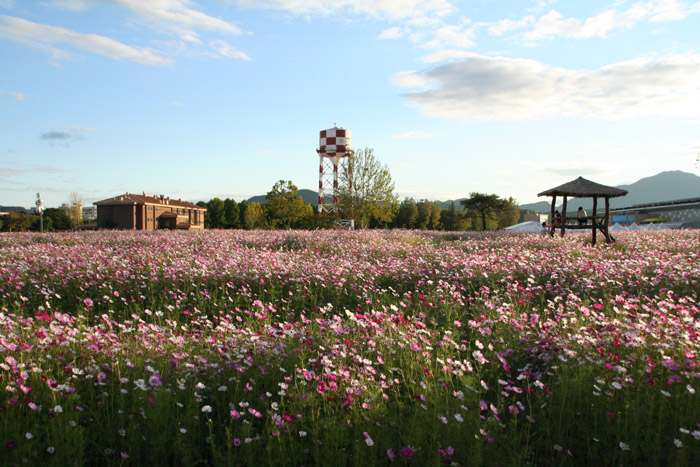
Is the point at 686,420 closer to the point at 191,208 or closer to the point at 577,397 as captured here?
the point at 577,397

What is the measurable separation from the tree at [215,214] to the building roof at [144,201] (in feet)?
6.24

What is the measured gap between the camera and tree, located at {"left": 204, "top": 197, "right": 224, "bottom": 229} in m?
85.1

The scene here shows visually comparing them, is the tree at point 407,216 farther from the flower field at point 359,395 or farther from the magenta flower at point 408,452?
the magenta flower at point 408,452

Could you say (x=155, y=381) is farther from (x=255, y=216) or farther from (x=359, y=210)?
(x=255, y=216)

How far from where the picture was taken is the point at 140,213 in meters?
71.9

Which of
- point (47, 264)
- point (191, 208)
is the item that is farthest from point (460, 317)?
point (191, 208)

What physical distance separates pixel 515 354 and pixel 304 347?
2.35 m

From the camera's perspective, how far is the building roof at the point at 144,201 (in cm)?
7200

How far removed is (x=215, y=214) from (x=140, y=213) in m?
16.4

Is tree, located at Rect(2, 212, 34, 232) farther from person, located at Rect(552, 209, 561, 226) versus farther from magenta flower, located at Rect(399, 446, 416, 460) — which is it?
magenta flower, located at Rect(399, 446, 416, 460)

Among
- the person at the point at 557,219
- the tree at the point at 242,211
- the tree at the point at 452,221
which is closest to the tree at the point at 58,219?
the tree at the point at 242,211

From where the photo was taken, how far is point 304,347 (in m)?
4.42

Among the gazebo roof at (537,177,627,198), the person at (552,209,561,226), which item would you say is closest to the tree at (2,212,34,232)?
the person at (552,209,561,226)

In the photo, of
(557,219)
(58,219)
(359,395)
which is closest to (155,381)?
(359,395)
